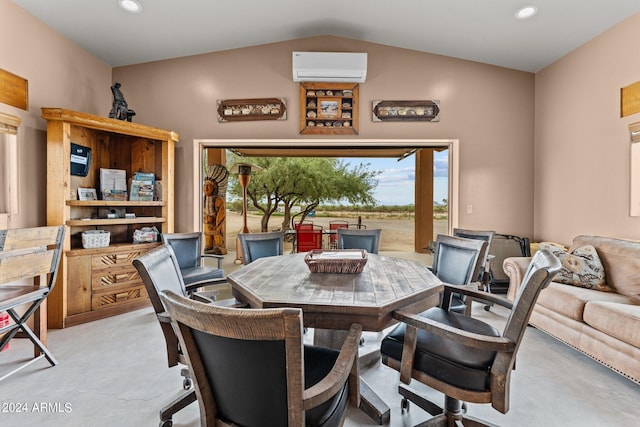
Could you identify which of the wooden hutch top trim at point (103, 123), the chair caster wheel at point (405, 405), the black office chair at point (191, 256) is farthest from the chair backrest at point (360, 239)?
the wooden hutch top trim at point (103, 123)

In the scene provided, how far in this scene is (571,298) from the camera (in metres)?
2.50

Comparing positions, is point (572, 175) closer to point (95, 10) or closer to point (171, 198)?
point (171, 198)

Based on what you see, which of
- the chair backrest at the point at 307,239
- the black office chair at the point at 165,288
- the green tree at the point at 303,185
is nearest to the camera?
the black office chair at the point at 165,288

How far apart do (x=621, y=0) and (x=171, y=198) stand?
191 inches

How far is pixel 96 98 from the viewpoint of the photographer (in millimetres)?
3854

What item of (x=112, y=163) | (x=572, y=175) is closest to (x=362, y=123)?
(x=572, y=175)

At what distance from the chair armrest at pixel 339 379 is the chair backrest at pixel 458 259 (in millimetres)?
1345

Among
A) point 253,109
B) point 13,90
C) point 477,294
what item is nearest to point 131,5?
point 13,90

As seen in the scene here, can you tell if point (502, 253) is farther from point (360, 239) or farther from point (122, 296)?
point (122, 296)

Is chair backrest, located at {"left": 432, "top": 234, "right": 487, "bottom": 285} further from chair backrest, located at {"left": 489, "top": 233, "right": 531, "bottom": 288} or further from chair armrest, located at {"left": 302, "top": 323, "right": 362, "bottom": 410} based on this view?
chair backrest, located at {"left": 489, "top": 233, "right": 531, "bottom": 288}

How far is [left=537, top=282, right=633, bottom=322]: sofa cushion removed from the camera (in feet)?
7.98

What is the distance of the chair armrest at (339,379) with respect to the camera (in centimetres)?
90

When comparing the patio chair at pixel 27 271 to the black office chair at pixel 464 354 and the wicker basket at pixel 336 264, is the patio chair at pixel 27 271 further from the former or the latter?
the black office chair at pixel 464 354

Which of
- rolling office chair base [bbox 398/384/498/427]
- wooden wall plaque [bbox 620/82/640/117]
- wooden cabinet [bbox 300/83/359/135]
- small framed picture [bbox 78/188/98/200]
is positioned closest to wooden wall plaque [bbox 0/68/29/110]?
small framed picture [bbox 78/188/98/200]
